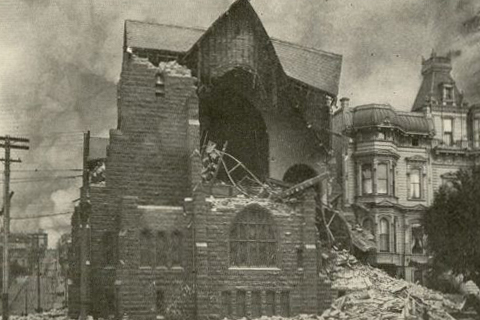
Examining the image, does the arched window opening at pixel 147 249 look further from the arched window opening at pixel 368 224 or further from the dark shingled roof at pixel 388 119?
the dark shingled roof at pixel 388 119

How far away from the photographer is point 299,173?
159 feet

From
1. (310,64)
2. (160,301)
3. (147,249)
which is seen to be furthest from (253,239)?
(310,64)

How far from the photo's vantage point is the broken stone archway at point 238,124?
145 ft

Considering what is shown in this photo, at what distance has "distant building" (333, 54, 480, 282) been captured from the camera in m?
55.4

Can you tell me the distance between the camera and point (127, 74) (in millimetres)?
38688

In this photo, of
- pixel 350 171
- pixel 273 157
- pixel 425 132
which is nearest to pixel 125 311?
pixel 273 157

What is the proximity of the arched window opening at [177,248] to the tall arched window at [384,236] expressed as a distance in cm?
2301

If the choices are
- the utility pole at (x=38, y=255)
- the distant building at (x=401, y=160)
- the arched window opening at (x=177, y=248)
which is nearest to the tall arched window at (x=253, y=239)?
the arched window opening at (x=177, y=248)

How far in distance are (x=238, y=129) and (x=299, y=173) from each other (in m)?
5.13

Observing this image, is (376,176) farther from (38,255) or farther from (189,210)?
(38,255)

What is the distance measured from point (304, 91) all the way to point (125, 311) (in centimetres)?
1914

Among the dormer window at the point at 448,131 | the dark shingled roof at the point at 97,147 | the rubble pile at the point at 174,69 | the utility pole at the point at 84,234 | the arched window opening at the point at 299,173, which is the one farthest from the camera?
the dormer window at the point at 448,131

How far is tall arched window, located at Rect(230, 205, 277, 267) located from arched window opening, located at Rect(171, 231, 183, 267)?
8.08 ft

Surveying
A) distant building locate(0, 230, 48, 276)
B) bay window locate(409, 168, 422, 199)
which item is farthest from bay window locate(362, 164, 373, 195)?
distant building locate(0, 230, 48, 276)
